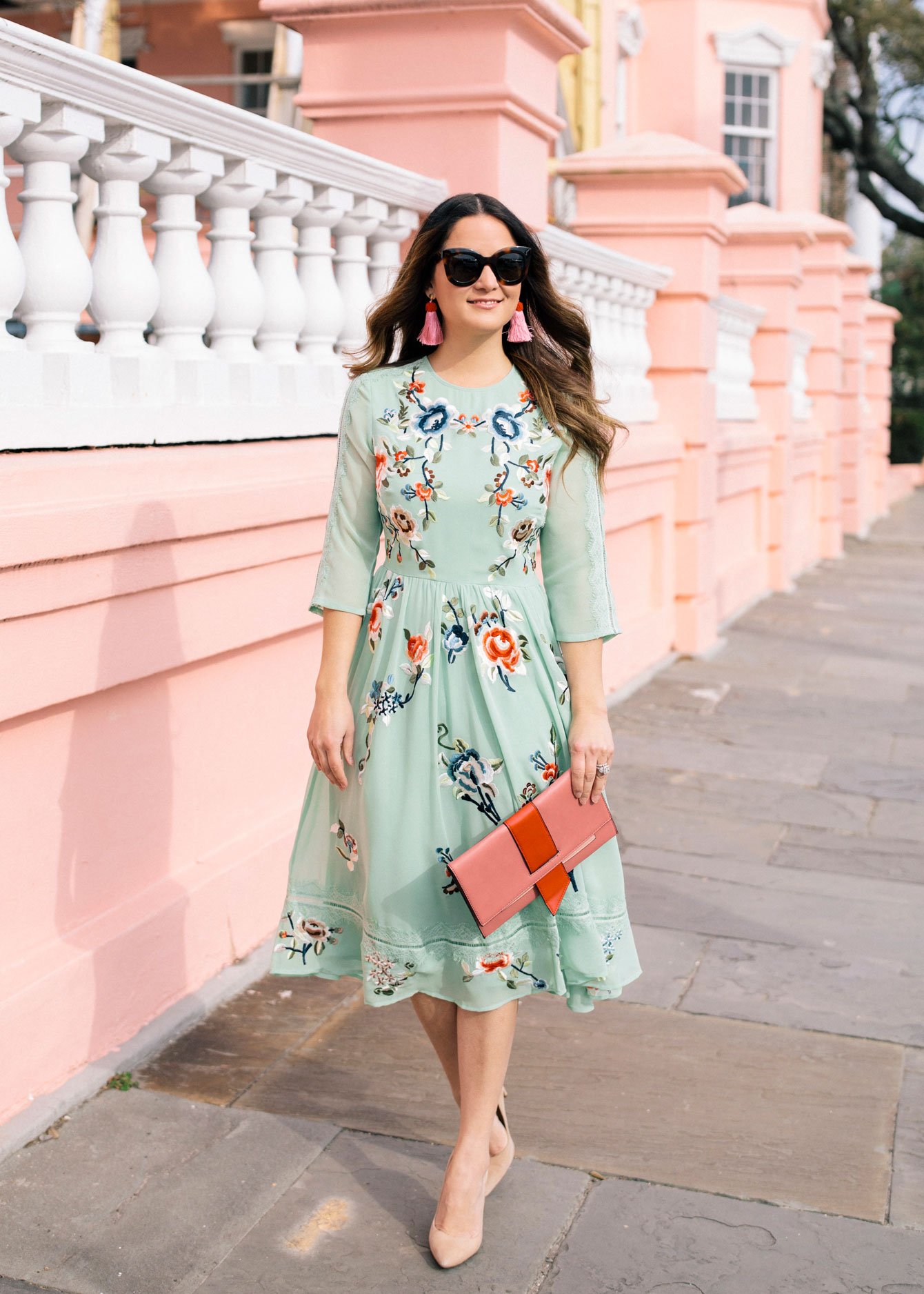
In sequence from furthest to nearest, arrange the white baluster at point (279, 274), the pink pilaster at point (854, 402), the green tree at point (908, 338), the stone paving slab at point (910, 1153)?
1. the green tree at point (908, 338)
2. the pink pilaster at point (854, 402)
3. the white baluster at point (279, 274)
4. the stone paving slab at point (910, 1153)

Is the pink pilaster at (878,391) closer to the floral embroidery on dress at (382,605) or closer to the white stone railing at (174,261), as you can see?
the white stone railing at (174,261)

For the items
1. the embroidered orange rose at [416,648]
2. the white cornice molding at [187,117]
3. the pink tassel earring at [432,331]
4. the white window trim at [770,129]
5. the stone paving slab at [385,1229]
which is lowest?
the stone paving slab at [385,1229]

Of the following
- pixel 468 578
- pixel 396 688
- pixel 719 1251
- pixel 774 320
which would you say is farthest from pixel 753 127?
pixel 719 1251

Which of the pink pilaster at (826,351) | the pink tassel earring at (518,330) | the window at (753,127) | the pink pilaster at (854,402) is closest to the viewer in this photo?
the pink tassel earring at (518,330)

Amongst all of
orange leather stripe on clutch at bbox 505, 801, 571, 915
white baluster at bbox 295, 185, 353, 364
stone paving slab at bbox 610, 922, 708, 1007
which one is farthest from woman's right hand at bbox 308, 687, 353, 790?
white baluster at bbox 295, 185, 353, 364

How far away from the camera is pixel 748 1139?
298cm

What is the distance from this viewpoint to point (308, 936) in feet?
8.79

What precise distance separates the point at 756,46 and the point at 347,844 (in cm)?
2053

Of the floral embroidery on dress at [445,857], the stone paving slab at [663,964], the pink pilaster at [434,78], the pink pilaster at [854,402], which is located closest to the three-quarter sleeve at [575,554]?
the floral embroidery on dress at [445,857]

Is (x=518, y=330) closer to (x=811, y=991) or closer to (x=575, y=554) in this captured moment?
(x=575, y=554)

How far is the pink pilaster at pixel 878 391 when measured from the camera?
20484mm

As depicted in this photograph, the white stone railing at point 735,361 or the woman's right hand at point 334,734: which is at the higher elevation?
the white stone railing at point 735,361

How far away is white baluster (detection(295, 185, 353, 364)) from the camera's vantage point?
434 cm

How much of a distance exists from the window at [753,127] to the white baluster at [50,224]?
19.5 meters
